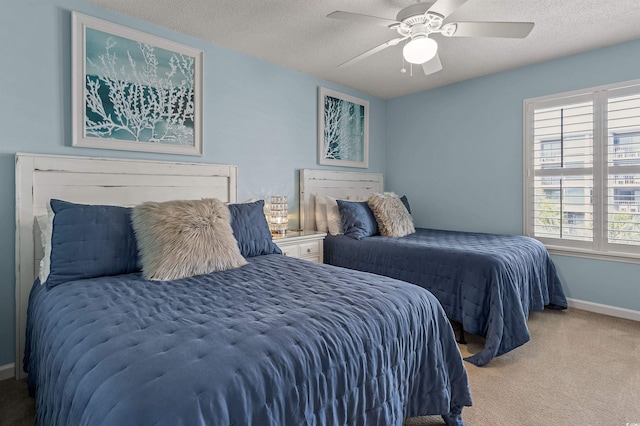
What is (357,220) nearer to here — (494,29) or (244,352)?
(494,29)

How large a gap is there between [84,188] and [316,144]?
7.26ft

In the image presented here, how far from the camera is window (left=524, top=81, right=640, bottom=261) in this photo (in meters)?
2.91

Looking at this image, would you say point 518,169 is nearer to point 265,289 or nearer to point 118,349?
point 265,289

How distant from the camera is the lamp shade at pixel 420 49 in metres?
2.11

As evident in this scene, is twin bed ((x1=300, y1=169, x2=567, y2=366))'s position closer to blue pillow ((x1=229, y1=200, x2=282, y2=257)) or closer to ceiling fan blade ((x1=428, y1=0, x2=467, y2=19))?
blue pillow ((x1=229, y1=200, x2=282, y2=257))

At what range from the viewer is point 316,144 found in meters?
3.75

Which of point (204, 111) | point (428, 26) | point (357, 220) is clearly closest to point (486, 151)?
point (357, 220)

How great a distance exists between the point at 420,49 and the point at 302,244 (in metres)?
1.79

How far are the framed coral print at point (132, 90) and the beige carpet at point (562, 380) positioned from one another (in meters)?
2.47

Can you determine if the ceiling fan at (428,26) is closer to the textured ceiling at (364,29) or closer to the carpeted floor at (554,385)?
the textured ceiling at (364,29)

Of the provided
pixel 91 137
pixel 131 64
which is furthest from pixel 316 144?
pixel 91 137

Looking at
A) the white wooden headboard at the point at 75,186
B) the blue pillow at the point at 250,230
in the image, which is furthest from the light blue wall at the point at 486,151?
the white wooden headboard at the point at 75,186

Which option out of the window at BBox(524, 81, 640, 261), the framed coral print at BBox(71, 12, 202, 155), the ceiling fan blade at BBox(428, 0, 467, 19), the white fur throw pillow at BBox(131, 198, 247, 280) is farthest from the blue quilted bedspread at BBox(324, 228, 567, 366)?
the framed coral print at BBox(71, 12, 202, 155)

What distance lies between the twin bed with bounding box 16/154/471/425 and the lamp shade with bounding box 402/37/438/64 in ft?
4.67
